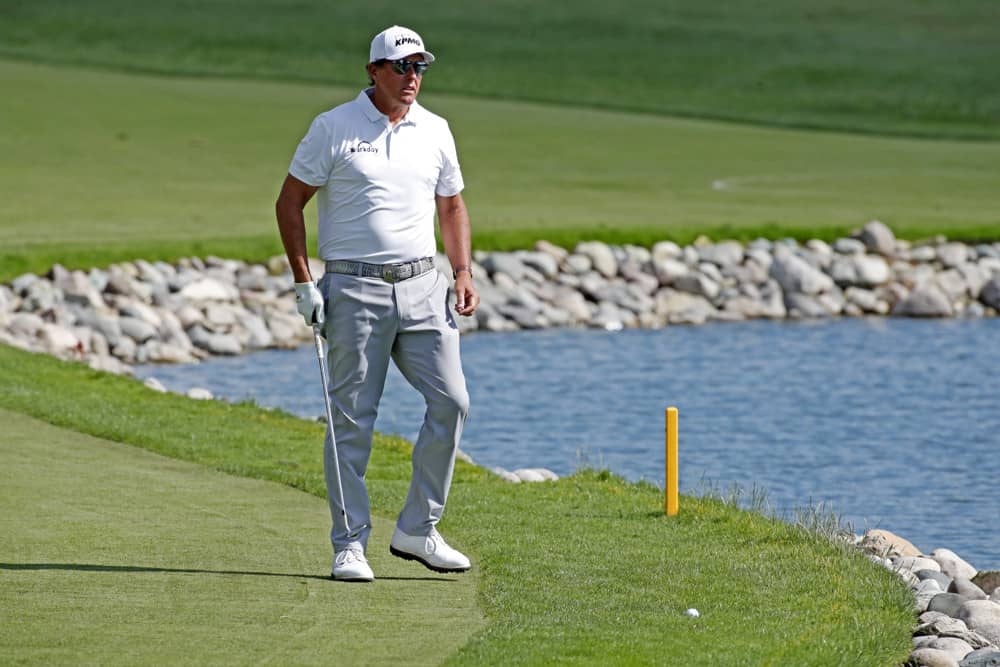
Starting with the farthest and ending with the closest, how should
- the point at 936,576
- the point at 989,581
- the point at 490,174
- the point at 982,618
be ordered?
the point at 490,174, the point at 989,581, the point at 936,576, the point at 982,618

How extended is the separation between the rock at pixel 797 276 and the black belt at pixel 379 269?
61.2ft

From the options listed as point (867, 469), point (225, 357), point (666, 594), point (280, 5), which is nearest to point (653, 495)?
point (666, 594)

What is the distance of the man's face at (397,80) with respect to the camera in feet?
28.0

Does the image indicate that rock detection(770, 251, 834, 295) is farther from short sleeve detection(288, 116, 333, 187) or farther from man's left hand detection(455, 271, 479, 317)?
short sleeve detection(288, 116, 333, 187)

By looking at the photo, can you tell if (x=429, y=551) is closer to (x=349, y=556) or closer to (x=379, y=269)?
(x=349, y=556)

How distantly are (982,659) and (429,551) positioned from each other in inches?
97.8

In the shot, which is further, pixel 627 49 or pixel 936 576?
pixel 627 49

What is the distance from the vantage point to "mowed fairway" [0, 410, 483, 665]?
7.55m

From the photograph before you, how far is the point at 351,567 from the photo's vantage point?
8695 mm

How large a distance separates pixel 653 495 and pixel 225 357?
39.2ft

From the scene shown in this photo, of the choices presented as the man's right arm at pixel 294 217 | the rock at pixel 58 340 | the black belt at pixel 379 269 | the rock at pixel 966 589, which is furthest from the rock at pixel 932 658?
the rock at pixel 58 340

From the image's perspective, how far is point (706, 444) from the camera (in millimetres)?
17891

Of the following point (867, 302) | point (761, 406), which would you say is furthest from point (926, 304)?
point (761, 406)

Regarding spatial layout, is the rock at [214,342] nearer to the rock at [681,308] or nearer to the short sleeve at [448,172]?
the rock at [681,308]
